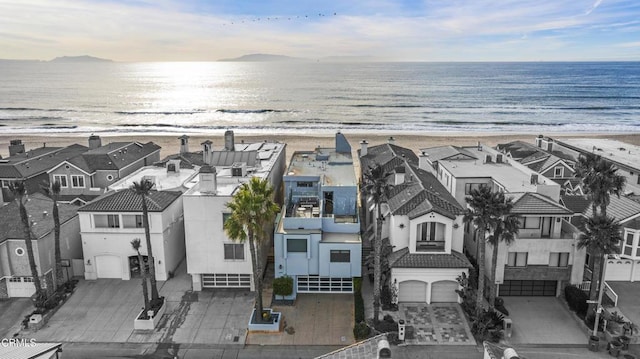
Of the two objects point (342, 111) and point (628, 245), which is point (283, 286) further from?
point (342, 111)

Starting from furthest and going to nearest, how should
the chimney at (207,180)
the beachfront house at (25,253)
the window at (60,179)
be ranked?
the window at (60,179)
the chimney at (207,180)
the beachfront house at (25,253)

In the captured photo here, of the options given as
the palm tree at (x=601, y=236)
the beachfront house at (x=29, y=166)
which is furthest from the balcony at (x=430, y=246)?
the beachfront house at (x=29, y=166)

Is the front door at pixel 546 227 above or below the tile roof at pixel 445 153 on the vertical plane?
below

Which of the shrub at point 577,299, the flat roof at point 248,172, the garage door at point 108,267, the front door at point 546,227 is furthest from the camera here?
the garage door at point 108,267

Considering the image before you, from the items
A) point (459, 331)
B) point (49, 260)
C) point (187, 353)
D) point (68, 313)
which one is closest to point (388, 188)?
→ point (459, 331)

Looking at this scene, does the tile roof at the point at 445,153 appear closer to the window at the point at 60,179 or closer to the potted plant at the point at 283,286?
the potted plant at the point at 283,286

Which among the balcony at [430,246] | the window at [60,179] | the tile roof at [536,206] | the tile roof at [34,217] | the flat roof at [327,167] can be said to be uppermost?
the flat roof at [327,167]

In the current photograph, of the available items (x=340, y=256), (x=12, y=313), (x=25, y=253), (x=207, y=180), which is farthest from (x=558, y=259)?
(x=12, y=313)
